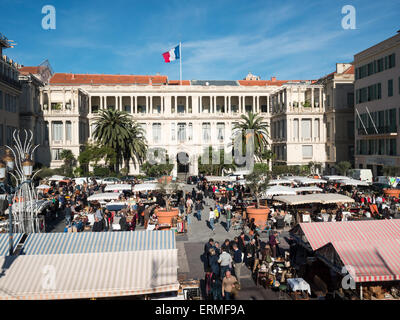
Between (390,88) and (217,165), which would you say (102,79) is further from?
(390,88)

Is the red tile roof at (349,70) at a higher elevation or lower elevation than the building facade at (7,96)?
higher

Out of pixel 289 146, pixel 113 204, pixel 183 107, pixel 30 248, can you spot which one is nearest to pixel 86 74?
pixel 183 107

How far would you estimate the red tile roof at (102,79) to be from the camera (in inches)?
2562

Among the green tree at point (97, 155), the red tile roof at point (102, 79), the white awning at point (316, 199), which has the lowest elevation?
the white awning at point (316, 199)

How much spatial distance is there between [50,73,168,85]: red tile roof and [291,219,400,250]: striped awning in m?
54.1

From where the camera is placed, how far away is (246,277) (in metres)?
14.2

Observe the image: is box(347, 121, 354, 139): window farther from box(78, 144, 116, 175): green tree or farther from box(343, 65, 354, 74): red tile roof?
box(78, 144, 116, 175): green tree

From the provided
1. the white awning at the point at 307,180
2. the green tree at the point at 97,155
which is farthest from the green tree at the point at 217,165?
the white awning at the point at 307,180

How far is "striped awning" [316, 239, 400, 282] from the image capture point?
34.6ft

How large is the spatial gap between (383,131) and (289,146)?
15406mm

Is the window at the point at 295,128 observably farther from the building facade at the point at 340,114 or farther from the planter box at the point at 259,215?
the planter box at the point at 259,215

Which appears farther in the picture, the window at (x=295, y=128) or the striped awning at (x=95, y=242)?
the window at (x=295, y=128)

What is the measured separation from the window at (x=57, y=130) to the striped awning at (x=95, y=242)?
44.5 meters

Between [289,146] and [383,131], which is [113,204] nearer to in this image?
[383,131]
